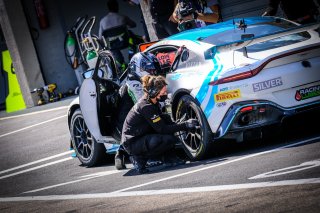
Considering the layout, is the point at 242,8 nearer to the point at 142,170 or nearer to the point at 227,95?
the point at 142,170

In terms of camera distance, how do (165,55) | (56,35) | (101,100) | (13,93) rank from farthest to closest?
(13,93)
(56,35)
(101,100)
(165,55)

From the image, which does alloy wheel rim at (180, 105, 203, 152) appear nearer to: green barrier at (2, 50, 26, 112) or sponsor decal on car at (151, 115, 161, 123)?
sponsor decal on car at (151, 115, 161, 123)

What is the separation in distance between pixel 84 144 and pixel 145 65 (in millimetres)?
2102

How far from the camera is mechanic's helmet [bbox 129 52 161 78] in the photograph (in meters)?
9.54

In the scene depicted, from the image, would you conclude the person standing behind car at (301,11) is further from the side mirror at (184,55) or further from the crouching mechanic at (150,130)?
the crouching mechanic at (150,130)

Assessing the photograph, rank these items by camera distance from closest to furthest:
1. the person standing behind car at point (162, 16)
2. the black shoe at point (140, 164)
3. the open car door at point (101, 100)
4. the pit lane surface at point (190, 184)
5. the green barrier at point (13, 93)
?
the pit lane surface at point (190, 184)
the black shoe at point (140, 164)
the open car door at point (101, 100)
the person standing behind car at point (162, 16)
the green barrier at point (13, 93)

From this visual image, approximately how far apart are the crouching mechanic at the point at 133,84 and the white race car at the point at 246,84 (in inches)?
21.0

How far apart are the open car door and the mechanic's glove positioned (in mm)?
1777

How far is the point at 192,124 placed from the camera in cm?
862

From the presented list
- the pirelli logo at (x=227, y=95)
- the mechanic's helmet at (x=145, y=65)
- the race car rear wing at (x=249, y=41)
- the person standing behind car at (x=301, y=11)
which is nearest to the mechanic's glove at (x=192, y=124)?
the pirelli logo at (x=227, y=95)

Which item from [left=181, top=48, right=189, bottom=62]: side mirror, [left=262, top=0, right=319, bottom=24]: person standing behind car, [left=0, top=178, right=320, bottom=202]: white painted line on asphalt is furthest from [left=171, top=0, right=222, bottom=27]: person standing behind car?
[left=0, top=178, right=320, bottom=202]: white painted line on asphalt

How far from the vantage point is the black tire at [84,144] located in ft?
35.2

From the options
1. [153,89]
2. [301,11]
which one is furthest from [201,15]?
[153,89]

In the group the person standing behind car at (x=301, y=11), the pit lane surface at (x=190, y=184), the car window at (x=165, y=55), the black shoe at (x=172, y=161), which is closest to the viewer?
the pit lane surface at (x=190, y=184)
